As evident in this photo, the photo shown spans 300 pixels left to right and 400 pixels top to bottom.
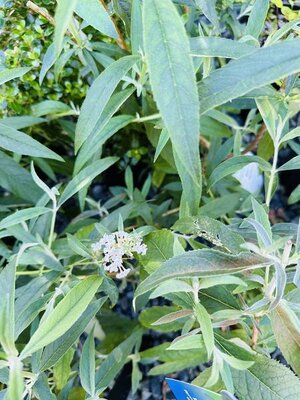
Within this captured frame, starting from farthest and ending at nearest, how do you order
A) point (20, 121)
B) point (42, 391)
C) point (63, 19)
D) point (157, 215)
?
point (157, 215), point (20, 121), point (42, 391), point (63, 19)

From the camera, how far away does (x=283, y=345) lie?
2.25 feet

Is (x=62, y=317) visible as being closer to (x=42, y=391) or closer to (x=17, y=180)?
(x=42, y=391)

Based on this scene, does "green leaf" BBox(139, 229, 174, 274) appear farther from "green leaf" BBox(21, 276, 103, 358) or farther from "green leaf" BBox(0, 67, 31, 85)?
"green leaf" BBox(0, 67, 31, 85)

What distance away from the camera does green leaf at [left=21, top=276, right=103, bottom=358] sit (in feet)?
1.94

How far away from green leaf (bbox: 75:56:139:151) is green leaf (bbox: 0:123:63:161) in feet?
0.28

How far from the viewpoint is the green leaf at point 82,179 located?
87 centimetres

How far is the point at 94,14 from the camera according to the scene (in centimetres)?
71

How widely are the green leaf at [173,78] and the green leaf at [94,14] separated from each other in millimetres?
166

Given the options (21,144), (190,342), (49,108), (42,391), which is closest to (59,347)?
(42,391)

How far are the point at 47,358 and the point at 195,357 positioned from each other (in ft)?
1.06

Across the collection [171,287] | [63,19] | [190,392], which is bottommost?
[190,392]

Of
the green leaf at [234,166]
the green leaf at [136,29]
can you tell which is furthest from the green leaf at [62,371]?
the green leaf at [136,29]

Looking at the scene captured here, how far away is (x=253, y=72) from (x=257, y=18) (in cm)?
26

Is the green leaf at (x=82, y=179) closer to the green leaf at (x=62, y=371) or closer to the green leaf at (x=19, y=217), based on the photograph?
the green leaf at (x=19, y=217)
